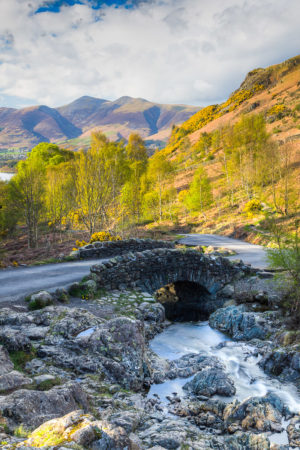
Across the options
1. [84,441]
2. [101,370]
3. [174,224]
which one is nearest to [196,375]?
[101,370]

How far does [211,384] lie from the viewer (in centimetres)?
730

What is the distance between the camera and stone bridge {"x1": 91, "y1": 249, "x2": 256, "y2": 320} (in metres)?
13.5

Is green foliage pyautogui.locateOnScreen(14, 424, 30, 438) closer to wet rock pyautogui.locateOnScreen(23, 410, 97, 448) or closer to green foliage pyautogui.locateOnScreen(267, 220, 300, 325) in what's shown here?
wet rock pyautogui.locateOnScreen(23, 410, 97, 448)

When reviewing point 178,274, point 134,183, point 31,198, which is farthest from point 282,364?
point 134,183

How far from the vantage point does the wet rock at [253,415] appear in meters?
5.68

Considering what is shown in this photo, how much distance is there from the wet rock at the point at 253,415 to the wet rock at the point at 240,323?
4.40 meters

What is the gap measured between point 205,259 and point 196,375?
7860mm

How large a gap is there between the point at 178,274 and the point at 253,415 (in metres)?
9.21

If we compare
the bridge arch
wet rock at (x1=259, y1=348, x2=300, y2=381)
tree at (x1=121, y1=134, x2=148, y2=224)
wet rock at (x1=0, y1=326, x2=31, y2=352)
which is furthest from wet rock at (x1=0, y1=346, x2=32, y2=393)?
tree at (x1=121, y1=134, x2=148, y2=224)

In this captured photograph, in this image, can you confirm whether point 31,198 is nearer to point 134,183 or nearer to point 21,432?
point 134,183

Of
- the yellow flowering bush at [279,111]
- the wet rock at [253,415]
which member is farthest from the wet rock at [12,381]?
the yellow flowering bush at [279,111]

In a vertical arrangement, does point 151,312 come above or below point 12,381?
below

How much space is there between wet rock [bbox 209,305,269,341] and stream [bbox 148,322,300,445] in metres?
Result: 0.33

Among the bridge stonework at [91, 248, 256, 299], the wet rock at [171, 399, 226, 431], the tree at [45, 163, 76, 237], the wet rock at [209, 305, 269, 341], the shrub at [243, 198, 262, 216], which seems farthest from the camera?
the shrub at [243, 198, 262, 216]
